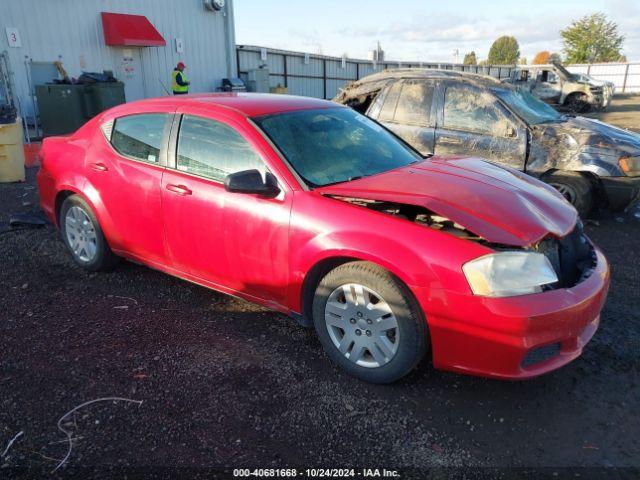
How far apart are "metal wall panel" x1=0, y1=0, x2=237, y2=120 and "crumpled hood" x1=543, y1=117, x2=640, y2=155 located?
13775mm

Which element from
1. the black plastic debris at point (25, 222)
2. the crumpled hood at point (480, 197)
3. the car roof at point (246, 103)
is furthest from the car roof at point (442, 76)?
the black plastic debris at point (25, 222)

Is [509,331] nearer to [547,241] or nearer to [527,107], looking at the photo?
[547,241]

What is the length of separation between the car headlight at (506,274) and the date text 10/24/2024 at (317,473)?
3.25 feet

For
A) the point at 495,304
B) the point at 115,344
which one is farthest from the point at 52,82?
the point at 495,304

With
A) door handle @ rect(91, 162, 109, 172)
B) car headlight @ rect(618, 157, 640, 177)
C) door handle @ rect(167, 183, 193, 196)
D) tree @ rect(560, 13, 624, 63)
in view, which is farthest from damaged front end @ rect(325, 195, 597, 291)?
tree @ rect(560, 13, 624, 63)

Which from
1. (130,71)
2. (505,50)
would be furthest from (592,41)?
(130,71)

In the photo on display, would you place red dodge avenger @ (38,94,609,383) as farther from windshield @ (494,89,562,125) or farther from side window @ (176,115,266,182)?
windshield @ (494,89,562,125)

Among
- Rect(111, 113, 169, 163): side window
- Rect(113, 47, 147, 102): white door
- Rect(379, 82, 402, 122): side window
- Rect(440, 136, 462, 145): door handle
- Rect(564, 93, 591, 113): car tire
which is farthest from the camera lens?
Rect(564, 93, 591, 113): car tire

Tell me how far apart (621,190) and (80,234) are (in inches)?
230

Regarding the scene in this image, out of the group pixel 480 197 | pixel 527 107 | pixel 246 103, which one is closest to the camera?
pixel 480 197

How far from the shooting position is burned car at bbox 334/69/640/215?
19.0ft

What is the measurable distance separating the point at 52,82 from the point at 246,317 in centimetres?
1312

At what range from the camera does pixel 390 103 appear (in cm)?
675

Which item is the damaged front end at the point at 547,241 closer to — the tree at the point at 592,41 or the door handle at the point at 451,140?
the door handle at the point at 451,140
